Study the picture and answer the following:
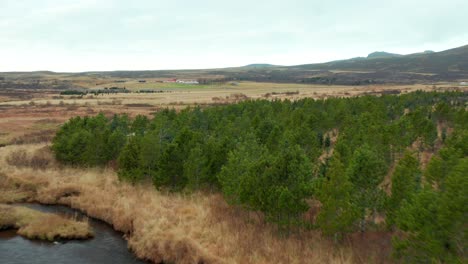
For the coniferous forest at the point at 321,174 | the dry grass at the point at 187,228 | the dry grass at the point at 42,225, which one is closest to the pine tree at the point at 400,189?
the coniferous forest at the point at 321,174

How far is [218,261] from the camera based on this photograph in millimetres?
26969

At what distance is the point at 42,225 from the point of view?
3403cm

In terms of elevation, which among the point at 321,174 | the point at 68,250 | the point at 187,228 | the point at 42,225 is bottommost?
the point at 68,250

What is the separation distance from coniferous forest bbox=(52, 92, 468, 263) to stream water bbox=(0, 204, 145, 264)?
8.70 metres

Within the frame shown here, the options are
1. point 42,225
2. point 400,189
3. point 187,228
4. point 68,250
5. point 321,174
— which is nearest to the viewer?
point 400,189

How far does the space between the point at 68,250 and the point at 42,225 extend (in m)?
4.89

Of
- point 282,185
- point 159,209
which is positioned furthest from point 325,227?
point 159,209

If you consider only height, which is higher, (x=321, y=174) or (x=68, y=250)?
(x=321, y=174)

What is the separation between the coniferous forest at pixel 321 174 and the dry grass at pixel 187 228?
1.28m

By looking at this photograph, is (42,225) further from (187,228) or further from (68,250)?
(187,228)

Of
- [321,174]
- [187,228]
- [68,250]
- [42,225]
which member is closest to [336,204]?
[321,174]

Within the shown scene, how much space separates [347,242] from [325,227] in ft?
9.29

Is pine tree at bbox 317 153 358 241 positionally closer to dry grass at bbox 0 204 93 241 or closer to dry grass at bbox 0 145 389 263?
dry grass at bbox 0 145 389 263

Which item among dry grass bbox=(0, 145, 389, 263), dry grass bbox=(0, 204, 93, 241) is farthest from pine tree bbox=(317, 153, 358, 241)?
dry grass bbox=(0, 204, 93, 241)
